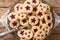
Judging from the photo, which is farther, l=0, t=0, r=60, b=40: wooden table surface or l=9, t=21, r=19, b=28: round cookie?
l=0, t=0, r=60, b=40: wooden table surface

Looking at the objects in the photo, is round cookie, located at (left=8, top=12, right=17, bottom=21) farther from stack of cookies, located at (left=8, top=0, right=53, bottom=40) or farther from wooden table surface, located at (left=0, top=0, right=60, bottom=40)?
wooden table surface, located at (left=0, top=0, right=60, bottom=40)

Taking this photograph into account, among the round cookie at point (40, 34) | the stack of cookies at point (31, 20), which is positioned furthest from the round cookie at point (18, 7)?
the round cookie at point (40, 34)

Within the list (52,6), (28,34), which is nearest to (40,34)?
(28,34)

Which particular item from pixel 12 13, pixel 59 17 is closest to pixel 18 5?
pixel 12 13

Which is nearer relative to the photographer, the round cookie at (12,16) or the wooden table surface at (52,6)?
the round cookie at (12,16)

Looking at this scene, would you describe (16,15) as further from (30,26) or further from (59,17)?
(59,17)

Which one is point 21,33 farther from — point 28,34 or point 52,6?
point 52,6

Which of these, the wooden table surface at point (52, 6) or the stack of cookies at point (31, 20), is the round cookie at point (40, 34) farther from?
the wooden table surface at point (52, 6)

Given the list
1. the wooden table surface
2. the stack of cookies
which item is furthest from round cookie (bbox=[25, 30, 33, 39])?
the wooden table surface
